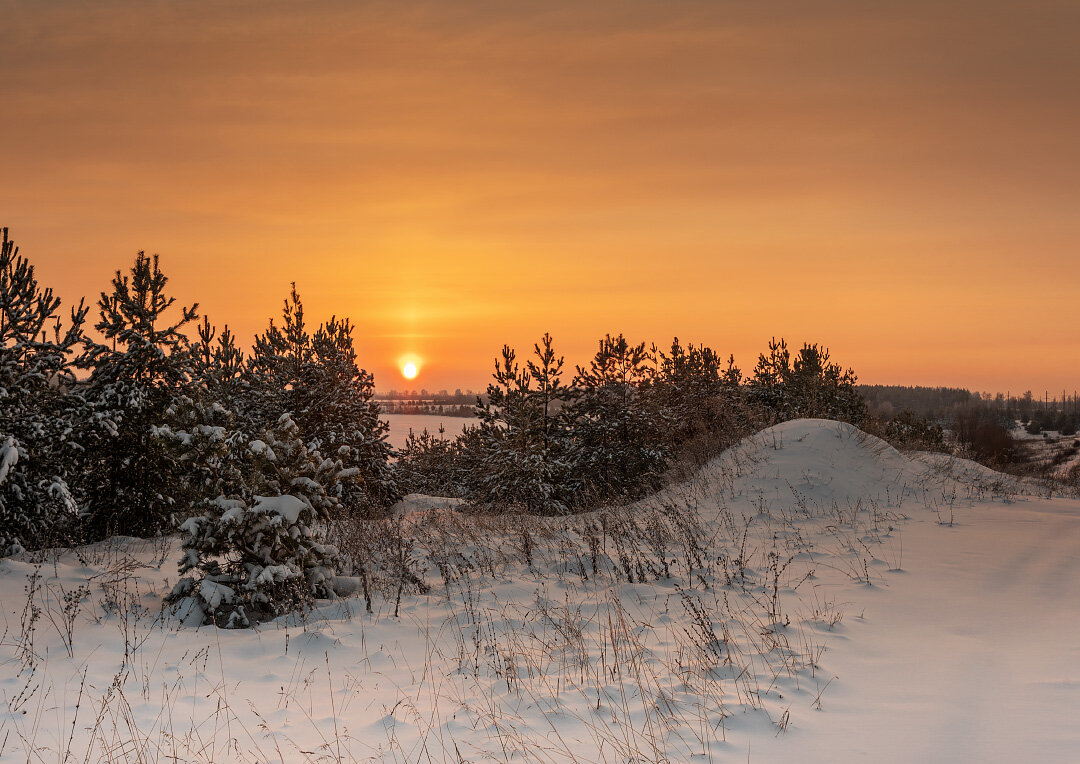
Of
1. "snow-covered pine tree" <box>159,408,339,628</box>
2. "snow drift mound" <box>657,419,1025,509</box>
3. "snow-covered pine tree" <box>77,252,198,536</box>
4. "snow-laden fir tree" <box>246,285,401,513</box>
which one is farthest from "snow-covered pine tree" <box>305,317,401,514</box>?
"snow-covered pine tree" <box>159,408,339,628</box>

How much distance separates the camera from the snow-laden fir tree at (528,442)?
2273 centimetres

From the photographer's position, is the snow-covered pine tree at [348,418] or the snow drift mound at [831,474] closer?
the snow drift mound at [831,474]

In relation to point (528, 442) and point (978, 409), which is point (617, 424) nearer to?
point (528, 442)

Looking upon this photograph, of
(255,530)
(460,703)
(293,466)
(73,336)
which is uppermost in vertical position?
(73,336)

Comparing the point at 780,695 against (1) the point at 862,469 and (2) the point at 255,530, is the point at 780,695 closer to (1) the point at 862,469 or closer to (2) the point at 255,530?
(2) the point at 255,530

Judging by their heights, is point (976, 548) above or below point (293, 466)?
below

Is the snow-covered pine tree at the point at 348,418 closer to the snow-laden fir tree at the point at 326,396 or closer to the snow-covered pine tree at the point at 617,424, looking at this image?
the snow-laden fir tree at the point at 326,396

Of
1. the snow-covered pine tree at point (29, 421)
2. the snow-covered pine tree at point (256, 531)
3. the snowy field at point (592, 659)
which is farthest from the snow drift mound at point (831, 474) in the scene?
the snow-covered pine tree at point (29, 421)

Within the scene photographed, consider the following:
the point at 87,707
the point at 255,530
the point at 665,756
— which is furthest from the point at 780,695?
the point at 255,530

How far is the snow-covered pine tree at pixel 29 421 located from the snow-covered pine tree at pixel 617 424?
1567 centimetres

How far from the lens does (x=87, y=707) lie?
4711 mm

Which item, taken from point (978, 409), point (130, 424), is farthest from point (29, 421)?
point (978, 409)

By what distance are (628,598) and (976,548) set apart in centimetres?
531

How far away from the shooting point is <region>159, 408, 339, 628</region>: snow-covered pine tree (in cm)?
706
